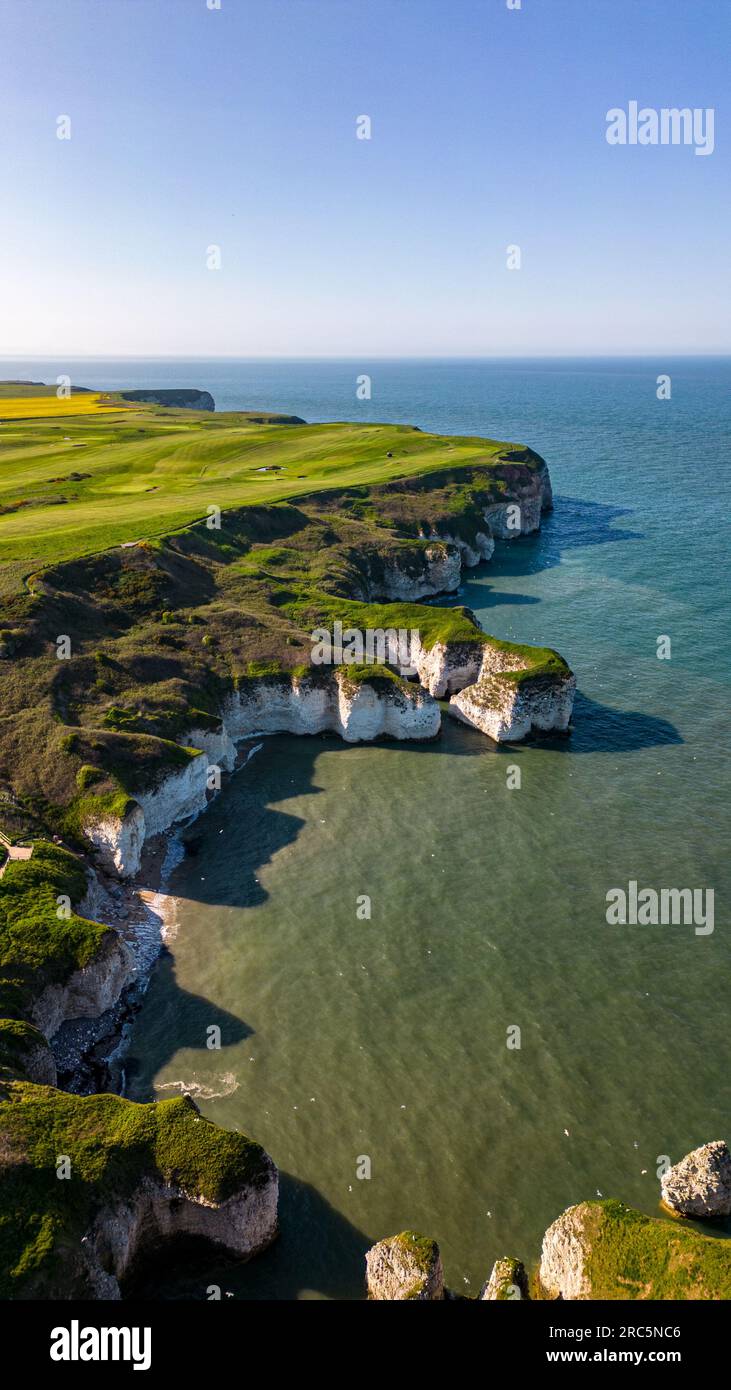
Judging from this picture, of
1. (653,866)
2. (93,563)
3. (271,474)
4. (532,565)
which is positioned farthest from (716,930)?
(271,474)

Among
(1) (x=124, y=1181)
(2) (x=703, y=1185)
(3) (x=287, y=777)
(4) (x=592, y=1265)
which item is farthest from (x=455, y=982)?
(3) (x=287, y=777)

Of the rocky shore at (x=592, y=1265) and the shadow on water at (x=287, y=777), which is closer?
the rocky shore at (x=592, y=1265)

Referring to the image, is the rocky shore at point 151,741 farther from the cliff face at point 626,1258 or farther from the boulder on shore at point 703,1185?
the boulder on shore at point 703,1185

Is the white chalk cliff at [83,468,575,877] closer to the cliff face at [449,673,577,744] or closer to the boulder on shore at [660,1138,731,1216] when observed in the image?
the cliff face at [449,673,577,744]

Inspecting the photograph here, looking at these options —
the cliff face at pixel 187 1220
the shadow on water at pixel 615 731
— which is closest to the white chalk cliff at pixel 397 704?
the shadow on water at pixel 615 731

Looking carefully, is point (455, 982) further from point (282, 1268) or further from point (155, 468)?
point (155, 468)

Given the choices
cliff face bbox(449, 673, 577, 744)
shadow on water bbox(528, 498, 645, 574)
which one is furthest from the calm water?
shadow on water bbox(528, 498, 645, 574)

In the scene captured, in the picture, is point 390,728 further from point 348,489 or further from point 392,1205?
point 348,489
